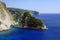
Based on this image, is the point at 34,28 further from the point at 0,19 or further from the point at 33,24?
the point at 0,19

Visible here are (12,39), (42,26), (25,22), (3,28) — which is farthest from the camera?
(25,22)

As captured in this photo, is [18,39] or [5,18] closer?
[18,39]

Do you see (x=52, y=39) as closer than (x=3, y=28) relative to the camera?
Yes

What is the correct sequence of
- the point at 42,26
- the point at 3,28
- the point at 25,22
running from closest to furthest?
the point at 3,28, the point at 42,26, the point at 25,22

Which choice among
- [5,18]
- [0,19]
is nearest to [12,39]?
[0,19]

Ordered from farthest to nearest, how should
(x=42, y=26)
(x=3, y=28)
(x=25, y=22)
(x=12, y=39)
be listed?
(x=25, y=22) → (x=42, y=26) → (x=3, y=28) → (x=12, y=39)

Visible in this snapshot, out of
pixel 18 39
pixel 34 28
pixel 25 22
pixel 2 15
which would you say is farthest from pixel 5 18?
pixel 18 39

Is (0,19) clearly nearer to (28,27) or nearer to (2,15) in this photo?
(2,15)

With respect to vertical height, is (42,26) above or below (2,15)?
below

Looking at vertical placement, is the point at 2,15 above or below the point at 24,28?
above
